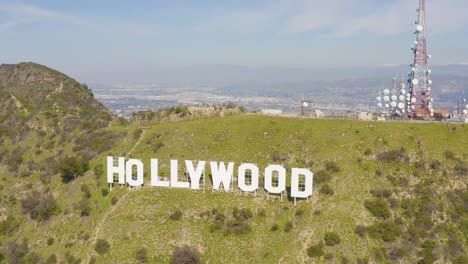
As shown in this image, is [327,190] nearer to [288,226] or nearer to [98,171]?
[288,226]

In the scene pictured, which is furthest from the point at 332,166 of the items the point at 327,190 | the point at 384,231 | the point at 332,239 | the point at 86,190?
the point at 86,190

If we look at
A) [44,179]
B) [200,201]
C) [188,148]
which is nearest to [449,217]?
[200,201]

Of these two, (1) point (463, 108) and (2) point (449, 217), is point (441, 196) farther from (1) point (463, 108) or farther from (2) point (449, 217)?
(1) point (463, 108)

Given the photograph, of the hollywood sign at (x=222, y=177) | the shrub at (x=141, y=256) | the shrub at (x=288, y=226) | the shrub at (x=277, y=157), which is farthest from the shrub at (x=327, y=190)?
the shrub at (x=141, y=256)

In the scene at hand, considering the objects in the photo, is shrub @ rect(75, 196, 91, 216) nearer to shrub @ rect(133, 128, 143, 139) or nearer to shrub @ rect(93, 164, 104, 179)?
shrub @ rect(93, 164, 104, 179)

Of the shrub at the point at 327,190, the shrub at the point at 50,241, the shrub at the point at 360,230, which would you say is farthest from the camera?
the shrub at the point at 50,241

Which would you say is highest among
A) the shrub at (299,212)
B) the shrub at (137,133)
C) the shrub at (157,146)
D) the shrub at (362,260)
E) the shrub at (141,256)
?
the shrub at (137,133)

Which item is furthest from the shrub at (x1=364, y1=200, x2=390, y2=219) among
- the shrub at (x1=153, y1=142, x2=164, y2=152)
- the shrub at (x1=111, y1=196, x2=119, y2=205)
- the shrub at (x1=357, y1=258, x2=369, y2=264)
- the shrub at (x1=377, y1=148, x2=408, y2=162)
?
Result: the shrub at (x1=111, y1=196, x2=119, y2=205)

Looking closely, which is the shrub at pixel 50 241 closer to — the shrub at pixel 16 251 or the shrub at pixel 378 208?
the shrub at pixel 16 251

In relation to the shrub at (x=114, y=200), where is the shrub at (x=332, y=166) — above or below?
above
